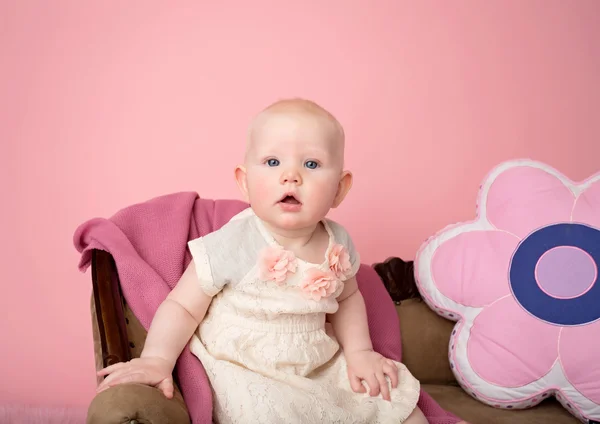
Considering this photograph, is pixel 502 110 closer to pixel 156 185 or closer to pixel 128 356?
pixel 156 185

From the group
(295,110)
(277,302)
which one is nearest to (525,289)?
(277,302)

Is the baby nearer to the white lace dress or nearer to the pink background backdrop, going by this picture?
the white lace dress

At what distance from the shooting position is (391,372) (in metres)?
1.70

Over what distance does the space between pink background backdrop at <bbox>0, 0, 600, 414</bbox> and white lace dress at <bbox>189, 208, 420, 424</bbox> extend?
119cm

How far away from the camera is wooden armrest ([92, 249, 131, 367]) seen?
61.9 inches

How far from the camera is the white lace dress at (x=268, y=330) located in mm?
1554

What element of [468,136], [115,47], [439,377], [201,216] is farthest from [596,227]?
[115,47]

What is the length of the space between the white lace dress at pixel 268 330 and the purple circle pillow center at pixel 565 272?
0.59 metres

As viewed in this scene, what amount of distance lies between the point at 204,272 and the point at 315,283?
284mm

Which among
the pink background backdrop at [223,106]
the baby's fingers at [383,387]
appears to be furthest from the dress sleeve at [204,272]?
the pink background backdrop at [223,106]

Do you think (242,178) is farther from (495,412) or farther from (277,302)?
(495,412)

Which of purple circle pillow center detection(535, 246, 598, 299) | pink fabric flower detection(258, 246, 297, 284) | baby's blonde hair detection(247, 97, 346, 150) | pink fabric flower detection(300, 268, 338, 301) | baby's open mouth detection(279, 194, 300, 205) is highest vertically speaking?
baby's blonde hair detection(247, 97, 346, 150)

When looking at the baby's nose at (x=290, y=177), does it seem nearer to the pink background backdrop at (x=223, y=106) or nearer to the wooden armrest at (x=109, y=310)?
the wooden armrest at (x=109, y=310)

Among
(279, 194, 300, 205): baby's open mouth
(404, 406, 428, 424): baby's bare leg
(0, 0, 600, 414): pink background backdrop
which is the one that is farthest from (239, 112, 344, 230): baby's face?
(0, 0, 600, 414): pink background backdrop
